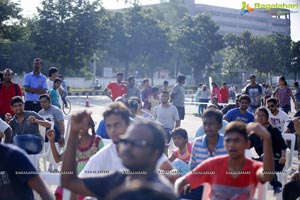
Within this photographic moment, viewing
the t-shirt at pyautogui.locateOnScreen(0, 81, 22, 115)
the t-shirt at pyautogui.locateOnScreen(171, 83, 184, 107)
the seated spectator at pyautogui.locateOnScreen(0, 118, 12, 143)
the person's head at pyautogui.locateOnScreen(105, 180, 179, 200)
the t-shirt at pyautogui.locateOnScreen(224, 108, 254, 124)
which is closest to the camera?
the person's head at pyautogui.locateOnScreen(105, 180, 179, 200)

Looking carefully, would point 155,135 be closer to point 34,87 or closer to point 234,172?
point 234,172

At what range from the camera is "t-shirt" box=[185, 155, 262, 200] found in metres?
3.48

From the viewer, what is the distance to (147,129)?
2420 millimetres

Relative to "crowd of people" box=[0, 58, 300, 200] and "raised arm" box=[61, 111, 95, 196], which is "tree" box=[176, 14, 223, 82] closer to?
"crowd of people" box=[0, 58, 300, 200]

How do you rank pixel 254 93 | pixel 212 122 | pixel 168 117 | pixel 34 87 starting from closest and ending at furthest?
pixel 212 122 < pixel 168 117 < pixel 34 87 < pixel 254 93

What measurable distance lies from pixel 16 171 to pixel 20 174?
1.3 inches

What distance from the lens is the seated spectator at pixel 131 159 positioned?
226 centimetres

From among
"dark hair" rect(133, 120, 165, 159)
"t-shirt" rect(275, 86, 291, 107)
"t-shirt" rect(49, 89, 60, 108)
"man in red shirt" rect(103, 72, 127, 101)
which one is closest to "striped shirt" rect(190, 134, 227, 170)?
"dark hair" rect(133, 120, 165, 159)

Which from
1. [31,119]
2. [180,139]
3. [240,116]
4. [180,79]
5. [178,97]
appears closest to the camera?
[180,139]

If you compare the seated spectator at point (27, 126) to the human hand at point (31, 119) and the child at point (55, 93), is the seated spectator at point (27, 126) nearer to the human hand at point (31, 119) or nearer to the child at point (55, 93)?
the human hand at point (31, 119)

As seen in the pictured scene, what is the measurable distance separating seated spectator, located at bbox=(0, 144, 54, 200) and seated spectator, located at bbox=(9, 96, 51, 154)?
3.43 m

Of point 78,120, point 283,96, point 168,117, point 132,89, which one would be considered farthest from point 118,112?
point 283,96

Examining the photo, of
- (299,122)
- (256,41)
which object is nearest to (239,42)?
(256,41)

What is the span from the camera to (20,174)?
326 cm
